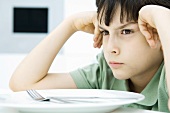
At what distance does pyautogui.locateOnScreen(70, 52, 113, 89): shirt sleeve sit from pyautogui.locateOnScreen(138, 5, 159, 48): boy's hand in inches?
7.3

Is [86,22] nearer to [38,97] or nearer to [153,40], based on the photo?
[153,40]

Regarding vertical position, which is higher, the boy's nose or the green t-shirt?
the boy's nose

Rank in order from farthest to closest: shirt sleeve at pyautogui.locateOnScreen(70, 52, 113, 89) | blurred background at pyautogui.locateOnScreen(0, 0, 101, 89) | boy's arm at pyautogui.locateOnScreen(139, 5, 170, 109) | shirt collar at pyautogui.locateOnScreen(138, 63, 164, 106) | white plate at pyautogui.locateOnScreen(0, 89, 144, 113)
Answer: blurred background at pyautogui.locateOnScreen(0, 0, 101, 89) → shirt sleeve at pyautogui.locateOnScreen(70, 52, 113, 89) → shirt collar at pyautogui.locateOnScreen(138, 63, 164, 106) → boy's arm at pyautogui.locateOnScreen(139, 5, 170, 109) → white plate at pyautogui.locateOnScreen(0, 89, 144, 113)

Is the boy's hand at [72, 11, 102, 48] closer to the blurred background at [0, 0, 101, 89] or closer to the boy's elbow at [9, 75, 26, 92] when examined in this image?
the boy's elbow at [9, 75, 26, 92]

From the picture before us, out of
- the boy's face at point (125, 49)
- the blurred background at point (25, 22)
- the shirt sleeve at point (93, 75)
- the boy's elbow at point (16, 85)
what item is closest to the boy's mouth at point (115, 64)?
the boy's face at point (125, 49)

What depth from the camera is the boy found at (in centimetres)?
78

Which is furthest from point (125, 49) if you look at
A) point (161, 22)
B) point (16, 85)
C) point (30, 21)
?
point (30, 21)

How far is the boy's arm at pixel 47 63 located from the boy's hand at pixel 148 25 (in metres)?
0.21

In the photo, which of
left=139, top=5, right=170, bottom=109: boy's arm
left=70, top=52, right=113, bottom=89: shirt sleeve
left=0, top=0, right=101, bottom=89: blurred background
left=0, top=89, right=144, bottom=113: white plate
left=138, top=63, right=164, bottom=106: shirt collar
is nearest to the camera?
left=0, top=89, right=144, bottom=113: white plate

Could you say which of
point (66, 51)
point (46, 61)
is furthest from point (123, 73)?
point (66, 51)

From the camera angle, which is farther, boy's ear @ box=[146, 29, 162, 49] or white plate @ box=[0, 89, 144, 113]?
boy's ear @ box=[146, 29, 162, 49]

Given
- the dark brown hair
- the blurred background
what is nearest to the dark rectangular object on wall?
the blurred background

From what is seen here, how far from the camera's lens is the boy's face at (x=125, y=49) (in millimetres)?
810

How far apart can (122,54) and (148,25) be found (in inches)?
3.5
